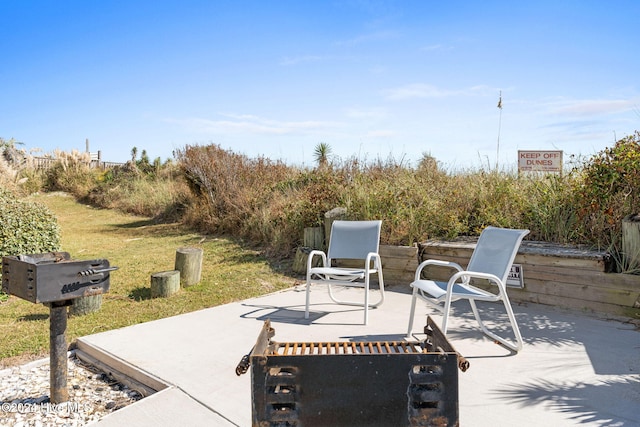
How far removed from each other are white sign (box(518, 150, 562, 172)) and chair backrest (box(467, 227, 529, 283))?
3.61 metres

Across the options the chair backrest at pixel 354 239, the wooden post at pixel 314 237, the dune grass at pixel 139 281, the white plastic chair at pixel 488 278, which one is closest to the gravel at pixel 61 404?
the dune grass at pixel 139 281

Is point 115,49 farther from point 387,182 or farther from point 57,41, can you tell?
point 387,182

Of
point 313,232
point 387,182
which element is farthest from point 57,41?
point 387,182

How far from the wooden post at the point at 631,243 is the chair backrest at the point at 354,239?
2248 mm

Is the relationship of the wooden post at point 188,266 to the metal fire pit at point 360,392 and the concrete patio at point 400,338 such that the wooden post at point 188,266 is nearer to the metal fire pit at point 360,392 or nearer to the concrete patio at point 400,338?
the concrete patio at point 400,338

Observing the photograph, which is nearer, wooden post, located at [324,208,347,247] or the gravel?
the gravel

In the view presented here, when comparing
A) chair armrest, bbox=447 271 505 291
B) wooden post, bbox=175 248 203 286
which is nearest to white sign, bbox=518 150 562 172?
chair armrest, bbox=447 271 505 291

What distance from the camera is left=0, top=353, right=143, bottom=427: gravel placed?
8.08ft

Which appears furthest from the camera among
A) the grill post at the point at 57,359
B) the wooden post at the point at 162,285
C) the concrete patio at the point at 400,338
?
the wooden post at the point at 162,285

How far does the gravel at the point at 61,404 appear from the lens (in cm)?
246

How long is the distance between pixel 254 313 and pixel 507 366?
233 centimetres

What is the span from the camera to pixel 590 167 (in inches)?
189

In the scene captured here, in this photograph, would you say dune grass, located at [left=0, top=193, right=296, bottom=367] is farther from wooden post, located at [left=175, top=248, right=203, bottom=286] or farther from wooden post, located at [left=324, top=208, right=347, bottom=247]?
wooden post, located at [left=324, top=208, right=347, bottom=247]

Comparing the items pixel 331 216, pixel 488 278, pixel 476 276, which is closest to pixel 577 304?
pixel 488 278
